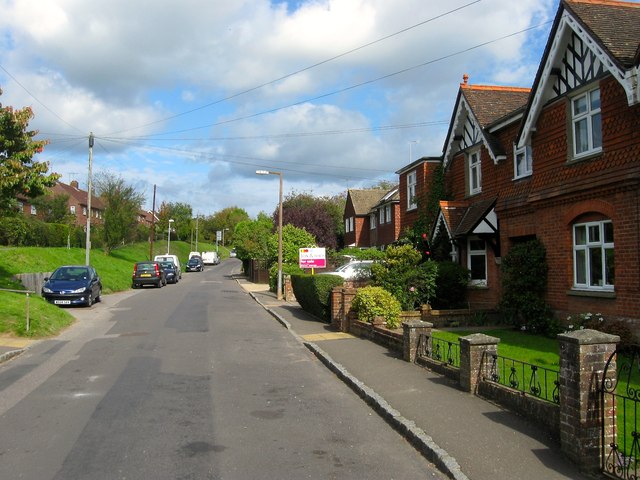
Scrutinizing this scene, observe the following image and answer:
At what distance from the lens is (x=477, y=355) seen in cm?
748

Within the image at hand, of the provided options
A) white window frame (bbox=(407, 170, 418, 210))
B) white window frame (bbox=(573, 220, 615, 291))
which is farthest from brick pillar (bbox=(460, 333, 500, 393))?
white window frame (bbox=(407, 170, 418, 210))

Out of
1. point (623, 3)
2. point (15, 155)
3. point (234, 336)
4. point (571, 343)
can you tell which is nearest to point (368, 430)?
point (571, 343)

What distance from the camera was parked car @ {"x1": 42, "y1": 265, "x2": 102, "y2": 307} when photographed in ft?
70.0

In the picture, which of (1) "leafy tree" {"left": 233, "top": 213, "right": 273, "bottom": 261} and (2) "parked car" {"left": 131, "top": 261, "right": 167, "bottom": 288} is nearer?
(2) "parked car" {"left": 131, "top": 261, "right": 167, "bottom": 288}

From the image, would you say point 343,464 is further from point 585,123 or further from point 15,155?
point 15,155

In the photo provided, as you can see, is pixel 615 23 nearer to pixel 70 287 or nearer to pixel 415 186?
pixel 415 186

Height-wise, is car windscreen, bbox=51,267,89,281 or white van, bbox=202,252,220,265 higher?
white van, bbox=202,252,220,265

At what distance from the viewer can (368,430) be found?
21.1 feet

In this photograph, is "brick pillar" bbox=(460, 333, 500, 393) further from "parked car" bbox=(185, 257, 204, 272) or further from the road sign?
"parked car" bbox=(185, 257, 204, 272)

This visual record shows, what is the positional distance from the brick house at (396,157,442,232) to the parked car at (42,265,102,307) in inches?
508

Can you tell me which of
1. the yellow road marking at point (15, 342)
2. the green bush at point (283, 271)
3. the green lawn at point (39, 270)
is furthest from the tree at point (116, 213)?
the yellow road marking at point (15, 342)

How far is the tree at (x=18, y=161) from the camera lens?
1808 centimetres

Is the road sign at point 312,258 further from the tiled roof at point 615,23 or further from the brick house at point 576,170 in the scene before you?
the tiled roof at point 615,23

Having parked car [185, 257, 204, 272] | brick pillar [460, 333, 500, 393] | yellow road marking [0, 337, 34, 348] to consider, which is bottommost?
yellow road marking [0, 337, 34, 348]
